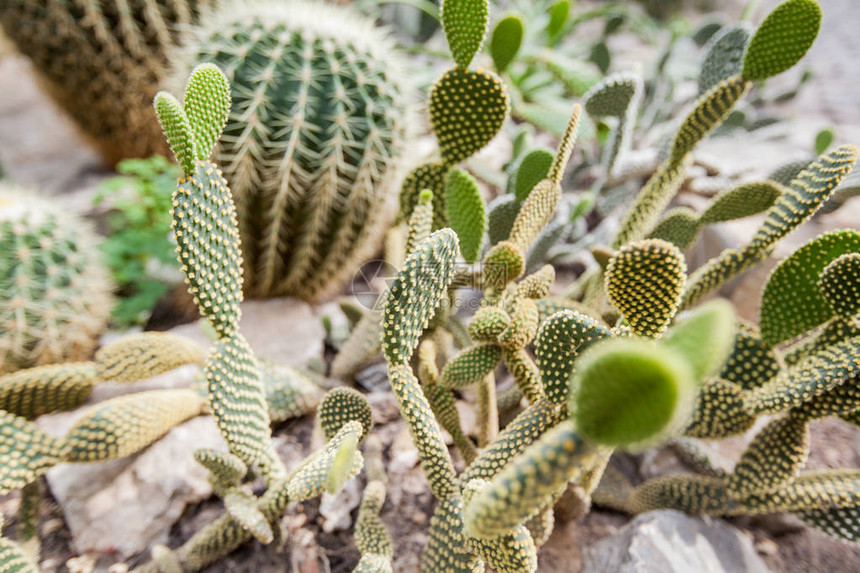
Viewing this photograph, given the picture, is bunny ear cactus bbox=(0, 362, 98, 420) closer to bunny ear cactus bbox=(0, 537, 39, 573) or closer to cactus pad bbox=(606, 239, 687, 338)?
bunny ear cactus bbox=(0, 537, 39, 573)

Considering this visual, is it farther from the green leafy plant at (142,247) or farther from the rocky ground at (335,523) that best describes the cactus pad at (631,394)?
the green leafy plant at (142,247)

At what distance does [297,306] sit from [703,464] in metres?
1.37

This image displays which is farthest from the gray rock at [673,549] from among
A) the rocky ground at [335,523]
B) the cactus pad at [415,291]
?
the cactus pad at [415,291]

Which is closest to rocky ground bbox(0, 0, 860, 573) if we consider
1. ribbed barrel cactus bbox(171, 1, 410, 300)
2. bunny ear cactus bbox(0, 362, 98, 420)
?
bunny ear cactus bbox(0, 362, 98, 420)

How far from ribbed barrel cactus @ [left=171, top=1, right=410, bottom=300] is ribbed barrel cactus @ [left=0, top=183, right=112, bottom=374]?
0.50 m

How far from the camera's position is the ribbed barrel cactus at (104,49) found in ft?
7.27

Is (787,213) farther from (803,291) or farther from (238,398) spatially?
(238,398)

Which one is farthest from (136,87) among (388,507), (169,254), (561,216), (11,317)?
(388,507)

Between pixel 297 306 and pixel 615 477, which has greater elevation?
pixel 615 477

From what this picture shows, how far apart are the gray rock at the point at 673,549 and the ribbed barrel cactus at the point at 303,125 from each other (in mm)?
1206

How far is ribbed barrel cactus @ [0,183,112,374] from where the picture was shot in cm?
147

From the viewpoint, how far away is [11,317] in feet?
4.79

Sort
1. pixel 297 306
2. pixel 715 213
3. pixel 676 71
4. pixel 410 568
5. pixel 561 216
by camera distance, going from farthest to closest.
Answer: pixel 676 71 → pixel 297 306 → pixel 561 216 → pixel 715 213 → pixel 410 568

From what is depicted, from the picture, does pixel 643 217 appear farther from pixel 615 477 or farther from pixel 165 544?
pixel 165 544
